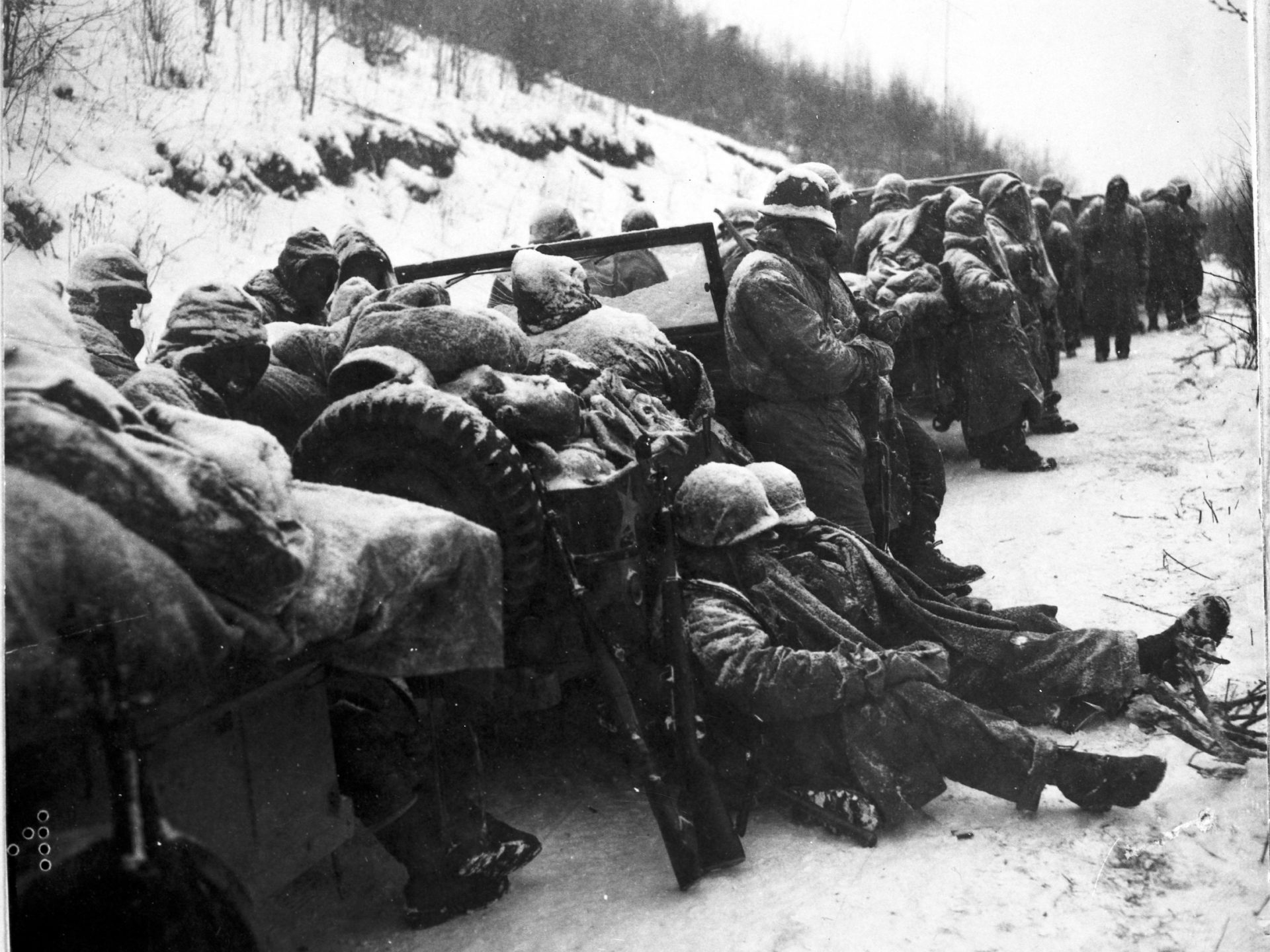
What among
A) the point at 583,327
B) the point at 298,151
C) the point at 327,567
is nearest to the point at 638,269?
the point at 583,327

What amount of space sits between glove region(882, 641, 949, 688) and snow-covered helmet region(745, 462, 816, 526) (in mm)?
504

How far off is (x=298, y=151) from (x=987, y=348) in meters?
4.46

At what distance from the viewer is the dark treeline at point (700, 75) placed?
3404mm

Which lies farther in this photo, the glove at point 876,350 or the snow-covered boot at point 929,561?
the snow-covered boot at point 929,561

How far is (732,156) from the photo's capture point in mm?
4410

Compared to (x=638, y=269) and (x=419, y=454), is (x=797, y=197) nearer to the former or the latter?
(x=638, y=269)

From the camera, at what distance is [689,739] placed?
2.76 m

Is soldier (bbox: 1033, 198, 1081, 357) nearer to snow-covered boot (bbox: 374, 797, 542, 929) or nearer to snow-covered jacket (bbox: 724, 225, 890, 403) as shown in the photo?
snow-covered jacket (bbox: 724, 225, 890, 403)

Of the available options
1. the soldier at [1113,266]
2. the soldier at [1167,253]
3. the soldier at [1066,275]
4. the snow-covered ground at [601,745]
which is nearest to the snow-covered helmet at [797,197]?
the snow-covered ground at [601,745]

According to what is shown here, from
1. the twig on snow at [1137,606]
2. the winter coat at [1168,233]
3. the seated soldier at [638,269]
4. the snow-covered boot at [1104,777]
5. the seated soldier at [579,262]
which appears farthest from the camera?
the seated soldier at [638,269]

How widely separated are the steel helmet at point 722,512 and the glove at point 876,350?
1.57 m

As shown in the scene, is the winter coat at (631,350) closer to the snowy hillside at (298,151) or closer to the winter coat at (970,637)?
the snowy hillside at (298,151)

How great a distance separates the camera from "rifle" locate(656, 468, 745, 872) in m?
2.69

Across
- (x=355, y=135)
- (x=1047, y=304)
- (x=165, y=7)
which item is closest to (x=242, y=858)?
(x=165, y=7)
